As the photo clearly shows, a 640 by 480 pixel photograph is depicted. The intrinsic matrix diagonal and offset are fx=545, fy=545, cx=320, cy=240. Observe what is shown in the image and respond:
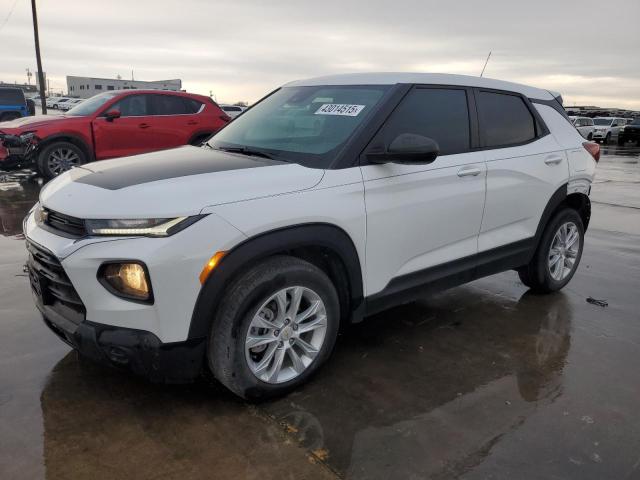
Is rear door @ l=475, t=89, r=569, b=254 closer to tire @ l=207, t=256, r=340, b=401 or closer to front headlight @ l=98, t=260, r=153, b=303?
tire @ l=207, t=256, r=340, b=401

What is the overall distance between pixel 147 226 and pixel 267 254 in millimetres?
589

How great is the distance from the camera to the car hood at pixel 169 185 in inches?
100

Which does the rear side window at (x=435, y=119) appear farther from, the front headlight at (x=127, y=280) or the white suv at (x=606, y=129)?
the white suv at (x=606, y=129)

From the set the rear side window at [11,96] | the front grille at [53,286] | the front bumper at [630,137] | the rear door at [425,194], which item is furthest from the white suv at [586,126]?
the front grille at [53,286]

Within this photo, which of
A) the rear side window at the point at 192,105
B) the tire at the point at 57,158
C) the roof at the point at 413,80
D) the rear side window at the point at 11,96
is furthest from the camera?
the rear side window at the point at 11,96

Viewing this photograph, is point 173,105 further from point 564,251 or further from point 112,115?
point 564,251

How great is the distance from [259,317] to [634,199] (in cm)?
980

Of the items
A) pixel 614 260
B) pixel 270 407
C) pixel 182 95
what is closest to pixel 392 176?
pixel 270 407

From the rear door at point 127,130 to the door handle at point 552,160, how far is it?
715 cm

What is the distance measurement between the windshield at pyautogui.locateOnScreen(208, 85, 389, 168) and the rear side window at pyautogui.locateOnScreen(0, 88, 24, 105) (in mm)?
18754

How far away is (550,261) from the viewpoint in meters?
4.73

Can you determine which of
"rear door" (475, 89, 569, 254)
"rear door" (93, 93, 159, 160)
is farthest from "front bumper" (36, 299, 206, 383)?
"rear door" (93, 93, 159, 160)

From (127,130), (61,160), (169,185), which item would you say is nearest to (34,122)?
(61,160)

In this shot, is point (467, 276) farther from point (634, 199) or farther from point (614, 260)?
point (634, 199)
